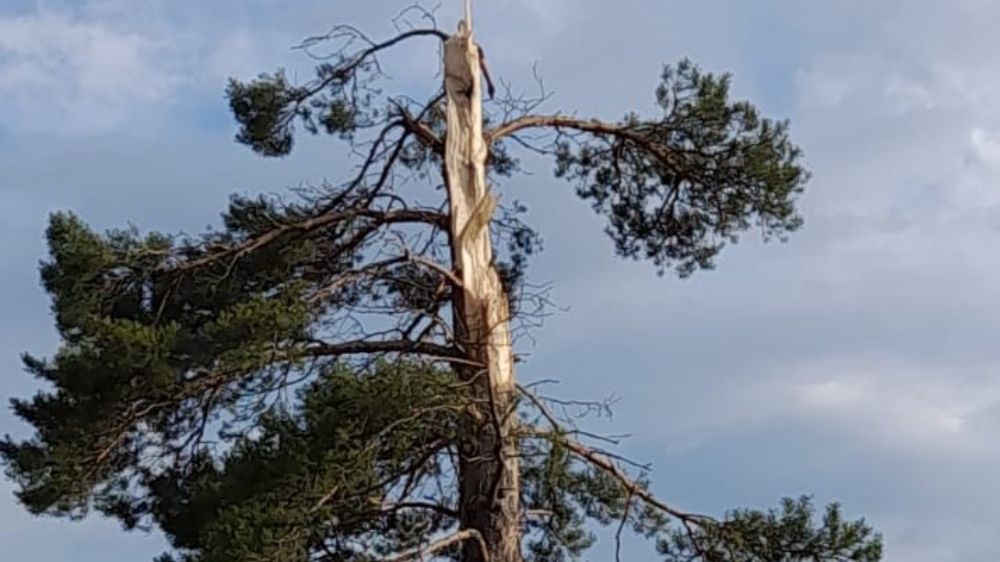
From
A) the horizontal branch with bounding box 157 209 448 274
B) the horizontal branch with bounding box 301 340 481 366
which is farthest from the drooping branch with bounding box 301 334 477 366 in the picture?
the horizontal branch with bounding box 157 209 448 274

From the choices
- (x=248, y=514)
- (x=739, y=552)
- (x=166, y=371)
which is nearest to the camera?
(x=248, y=514)

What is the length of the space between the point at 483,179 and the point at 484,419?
1426 mm

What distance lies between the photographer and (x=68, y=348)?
8.45 m

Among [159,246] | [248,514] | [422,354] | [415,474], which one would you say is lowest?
[248,514]

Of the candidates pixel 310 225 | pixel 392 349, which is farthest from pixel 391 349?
pixel 310 225

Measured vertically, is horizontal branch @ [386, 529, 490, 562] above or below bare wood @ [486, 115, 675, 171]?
below

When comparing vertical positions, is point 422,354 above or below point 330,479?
above

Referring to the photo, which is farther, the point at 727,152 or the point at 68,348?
the point at 727,152

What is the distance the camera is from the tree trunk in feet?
27.7

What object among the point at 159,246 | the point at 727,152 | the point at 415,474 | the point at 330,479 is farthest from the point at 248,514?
the point at 727,152

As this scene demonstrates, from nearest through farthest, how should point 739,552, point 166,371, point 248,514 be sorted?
1. point 248,514
2. point 166,371
3. point 739,552

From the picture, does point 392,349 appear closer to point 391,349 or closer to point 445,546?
point 391,349

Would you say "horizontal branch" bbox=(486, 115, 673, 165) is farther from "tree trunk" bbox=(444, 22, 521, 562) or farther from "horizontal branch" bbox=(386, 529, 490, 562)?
"horizontal branch" bbox=(386, 529, 490, 562)

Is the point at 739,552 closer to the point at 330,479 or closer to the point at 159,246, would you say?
the point at 330,479
